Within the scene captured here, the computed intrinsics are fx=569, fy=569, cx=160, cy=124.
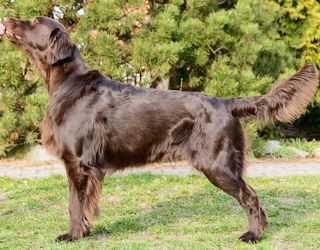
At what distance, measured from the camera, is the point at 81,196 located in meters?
4.81

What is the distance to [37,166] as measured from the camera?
9.52m

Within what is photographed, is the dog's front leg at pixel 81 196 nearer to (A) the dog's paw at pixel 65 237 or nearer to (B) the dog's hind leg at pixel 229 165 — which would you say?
(A) the dog's paw at pixel 65 237

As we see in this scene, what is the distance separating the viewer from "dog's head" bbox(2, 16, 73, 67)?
4.87 meters

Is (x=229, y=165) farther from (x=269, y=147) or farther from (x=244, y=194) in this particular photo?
(x=269, y=147)

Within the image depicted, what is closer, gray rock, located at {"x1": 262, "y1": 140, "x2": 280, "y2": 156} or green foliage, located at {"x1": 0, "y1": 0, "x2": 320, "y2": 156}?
green foliage, located at {"x1": 0, "y1": 0, "x2": 320, "y2": 156}

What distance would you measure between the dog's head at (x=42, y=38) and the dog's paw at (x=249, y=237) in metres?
2.15

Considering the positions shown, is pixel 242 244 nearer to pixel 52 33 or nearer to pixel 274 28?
pixel 52 33

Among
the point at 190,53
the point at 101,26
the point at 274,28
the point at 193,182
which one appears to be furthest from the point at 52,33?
the point at 274,28

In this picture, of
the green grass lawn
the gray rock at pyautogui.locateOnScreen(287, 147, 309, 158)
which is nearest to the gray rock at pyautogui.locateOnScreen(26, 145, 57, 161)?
the green grass lawn

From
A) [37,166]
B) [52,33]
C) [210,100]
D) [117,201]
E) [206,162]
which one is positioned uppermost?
[52,33]

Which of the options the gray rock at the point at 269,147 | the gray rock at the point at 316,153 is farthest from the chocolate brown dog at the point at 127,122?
the gray rock at the point at 316,153

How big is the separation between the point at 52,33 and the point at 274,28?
7.04m

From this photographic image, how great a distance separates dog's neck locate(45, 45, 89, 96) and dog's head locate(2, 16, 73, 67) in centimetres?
6

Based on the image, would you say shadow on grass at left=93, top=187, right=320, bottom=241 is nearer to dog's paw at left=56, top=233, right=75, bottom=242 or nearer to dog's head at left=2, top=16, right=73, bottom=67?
dog's paw at left=56, top=233, right=75, bottom=242
